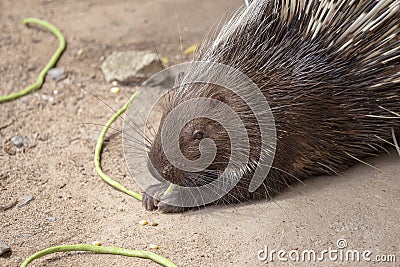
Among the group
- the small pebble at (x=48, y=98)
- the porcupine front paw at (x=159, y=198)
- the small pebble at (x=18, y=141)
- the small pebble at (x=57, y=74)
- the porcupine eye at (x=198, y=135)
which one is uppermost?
the porcupine eye at (x=198, y=135)

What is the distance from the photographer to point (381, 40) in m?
3.83

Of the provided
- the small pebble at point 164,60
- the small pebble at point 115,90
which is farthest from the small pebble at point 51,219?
the small pebble at point 164,60

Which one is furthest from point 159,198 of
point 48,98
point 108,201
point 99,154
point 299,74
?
point 48,98

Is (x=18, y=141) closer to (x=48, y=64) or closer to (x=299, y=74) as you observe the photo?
(x=48, y=64)

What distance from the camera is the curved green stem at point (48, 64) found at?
5.21 metres

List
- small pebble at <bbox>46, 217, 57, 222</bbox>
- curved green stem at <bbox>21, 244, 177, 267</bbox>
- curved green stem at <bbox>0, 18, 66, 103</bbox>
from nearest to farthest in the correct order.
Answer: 1. curved green stem at <bbox>21, 244, 177, 267</bbox>
2. small pebble at <bbox>46, 217, 57, 222</bbox>
3. curved green stem at <bbox>0, 18, 66, 103</bbox>

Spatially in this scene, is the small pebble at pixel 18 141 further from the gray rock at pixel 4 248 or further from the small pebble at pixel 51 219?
the gray rock at pixel 4 248

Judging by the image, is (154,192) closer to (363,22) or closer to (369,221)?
(369,221)

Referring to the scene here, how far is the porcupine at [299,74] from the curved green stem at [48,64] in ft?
6.15

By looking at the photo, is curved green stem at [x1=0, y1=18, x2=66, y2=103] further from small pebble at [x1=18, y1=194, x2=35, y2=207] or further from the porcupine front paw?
the porcupine front paw

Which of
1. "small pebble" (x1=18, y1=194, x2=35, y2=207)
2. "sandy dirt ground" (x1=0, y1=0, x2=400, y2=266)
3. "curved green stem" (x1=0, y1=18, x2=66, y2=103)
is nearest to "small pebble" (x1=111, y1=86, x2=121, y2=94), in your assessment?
"sandy dirt ground" (x1=0, y1=0, x2=400, y2=266)

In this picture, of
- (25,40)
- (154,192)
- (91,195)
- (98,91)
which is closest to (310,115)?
(154,192)

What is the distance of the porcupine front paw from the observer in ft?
12.8

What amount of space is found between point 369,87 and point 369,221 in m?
0.84
